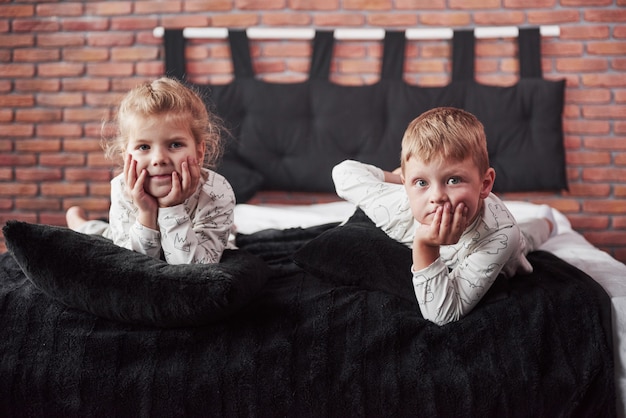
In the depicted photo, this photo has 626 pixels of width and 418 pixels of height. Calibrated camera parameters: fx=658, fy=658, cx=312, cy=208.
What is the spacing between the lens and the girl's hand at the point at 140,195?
1553mm

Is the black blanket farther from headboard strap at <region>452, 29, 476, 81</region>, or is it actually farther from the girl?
headboard strap at <region>452, 29, 476, 81</region>

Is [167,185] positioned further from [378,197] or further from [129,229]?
[378,197]

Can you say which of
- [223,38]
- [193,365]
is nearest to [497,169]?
[223,38]

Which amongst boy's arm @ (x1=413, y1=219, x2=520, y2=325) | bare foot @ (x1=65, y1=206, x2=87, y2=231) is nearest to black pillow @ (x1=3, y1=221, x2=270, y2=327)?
boy's arm @ (x1=413, y1=219, x2=520, y2=325)

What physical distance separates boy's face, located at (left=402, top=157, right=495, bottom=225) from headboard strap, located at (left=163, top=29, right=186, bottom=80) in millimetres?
2141

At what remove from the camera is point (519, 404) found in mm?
1341

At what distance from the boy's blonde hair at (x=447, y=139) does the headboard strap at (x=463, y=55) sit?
178cm

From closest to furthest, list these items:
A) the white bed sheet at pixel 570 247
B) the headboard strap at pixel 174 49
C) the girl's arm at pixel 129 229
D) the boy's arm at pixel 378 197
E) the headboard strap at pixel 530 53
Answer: the white bed sheet at pixel 570 247 → the girl's arm at pixel 129 229 → the boy's arm at pixel 378 197 → the headboard strap at pixel 530 53 → the headboard strap at pixel 174 49

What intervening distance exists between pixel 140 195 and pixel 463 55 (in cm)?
213

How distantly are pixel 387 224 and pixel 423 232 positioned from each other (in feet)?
1.26

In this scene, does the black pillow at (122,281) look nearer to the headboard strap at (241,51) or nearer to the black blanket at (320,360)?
the black blanket at (320,360)

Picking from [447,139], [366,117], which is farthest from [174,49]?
[447,139]

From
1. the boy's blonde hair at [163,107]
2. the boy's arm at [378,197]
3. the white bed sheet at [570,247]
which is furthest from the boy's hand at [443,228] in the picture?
the boy's blonde hair at [163,107]

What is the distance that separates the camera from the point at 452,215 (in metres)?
1.39
